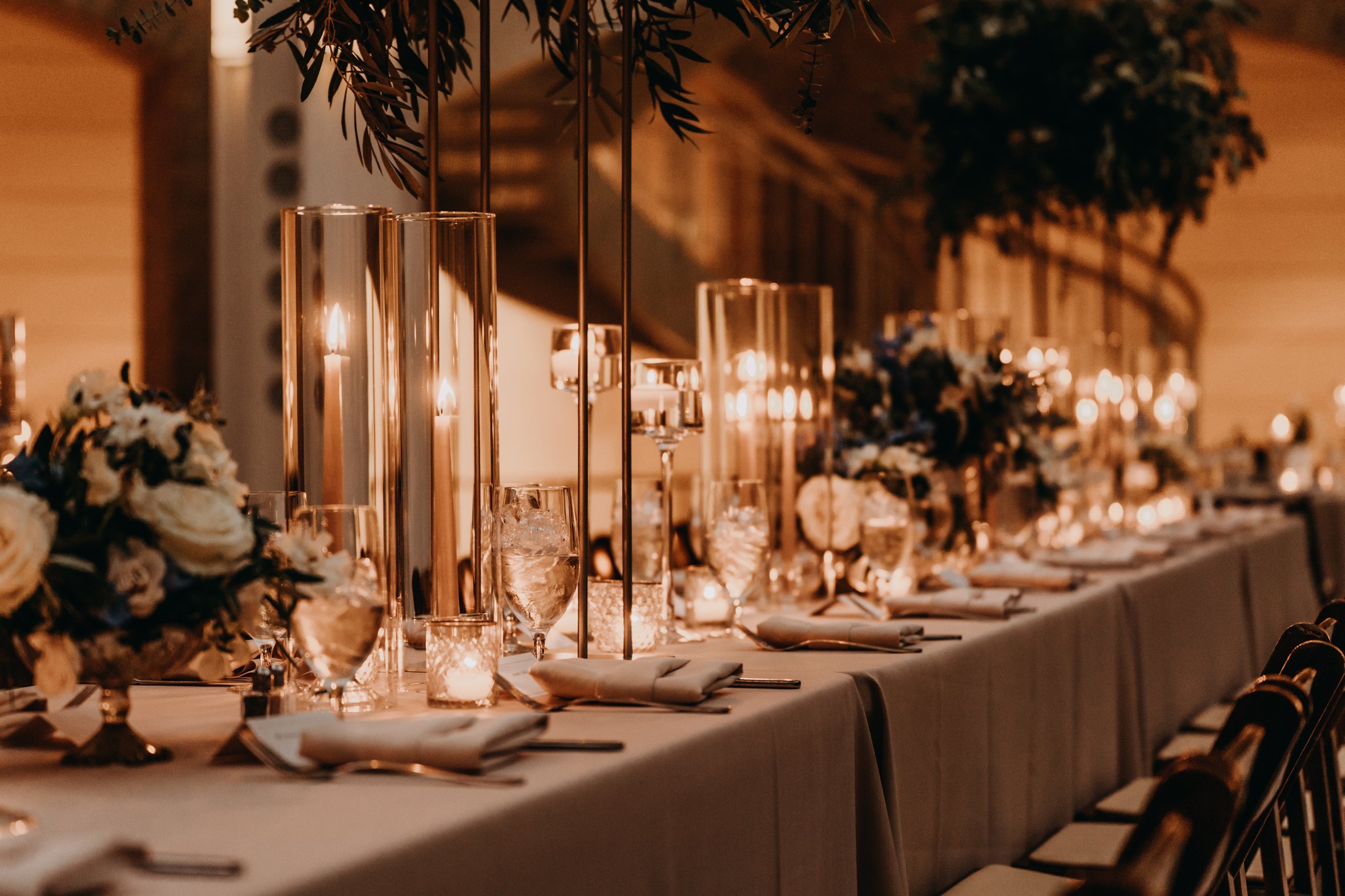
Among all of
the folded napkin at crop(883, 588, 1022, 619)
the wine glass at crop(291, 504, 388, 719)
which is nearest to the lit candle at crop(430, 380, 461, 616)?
the wine glass at crop(291, 504, 388, 719)

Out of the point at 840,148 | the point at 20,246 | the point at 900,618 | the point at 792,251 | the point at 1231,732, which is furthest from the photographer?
the point at 840,148

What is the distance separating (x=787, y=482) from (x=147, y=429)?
1627mm

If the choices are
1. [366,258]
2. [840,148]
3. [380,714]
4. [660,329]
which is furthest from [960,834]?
[840,148]

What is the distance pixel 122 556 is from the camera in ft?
4.23

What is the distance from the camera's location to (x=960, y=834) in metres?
2.19

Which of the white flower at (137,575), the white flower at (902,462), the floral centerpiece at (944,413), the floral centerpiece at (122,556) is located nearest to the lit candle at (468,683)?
the floral centerpiece at (122,556)

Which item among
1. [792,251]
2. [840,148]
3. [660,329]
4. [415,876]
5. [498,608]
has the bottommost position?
[415,876]

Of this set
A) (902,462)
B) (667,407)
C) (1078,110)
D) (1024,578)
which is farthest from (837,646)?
(1078,110)

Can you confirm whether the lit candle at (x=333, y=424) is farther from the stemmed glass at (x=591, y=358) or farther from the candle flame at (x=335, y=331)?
the stemmed glass at (x=591, y=358)

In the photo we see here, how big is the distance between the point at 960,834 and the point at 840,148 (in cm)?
991

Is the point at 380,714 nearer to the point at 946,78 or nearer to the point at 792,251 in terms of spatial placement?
the point at 946,78

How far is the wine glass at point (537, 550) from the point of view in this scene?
1.81 metres

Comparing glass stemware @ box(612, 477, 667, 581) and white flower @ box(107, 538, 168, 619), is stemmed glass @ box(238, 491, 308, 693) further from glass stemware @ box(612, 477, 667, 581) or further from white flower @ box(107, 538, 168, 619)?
glass stemware @ box(612, 477, 667, 581)

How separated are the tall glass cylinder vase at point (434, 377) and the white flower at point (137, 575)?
511 mm
